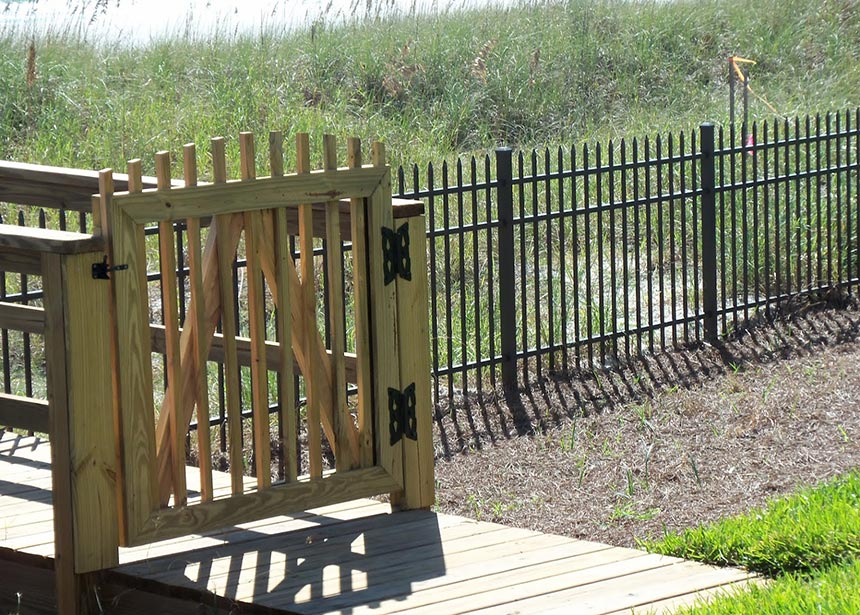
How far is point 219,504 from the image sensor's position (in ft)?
15.0

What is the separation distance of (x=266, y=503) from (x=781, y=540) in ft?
6.52

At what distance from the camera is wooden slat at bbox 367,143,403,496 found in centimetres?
485

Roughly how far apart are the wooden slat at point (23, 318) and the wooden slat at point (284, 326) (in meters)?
0.84

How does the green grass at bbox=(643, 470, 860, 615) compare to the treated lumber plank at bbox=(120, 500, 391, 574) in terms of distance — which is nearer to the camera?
the green grass at bbox=(643, 470, 860, 615)

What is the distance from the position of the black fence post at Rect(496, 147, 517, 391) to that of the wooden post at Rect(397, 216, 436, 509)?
3.01m

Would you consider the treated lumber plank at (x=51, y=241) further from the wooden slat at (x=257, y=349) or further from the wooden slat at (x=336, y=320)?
the wooden slat at (x=336, y=320)

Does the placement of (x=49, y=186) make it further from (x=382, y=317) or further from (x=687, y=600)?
(x=687, y=600)

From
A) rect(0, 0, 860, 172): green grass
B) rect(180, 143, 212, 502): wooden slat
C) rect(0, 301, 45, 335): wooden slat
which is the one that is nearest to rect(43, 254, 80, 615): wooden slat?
rect(0, 301, 45, 335): wooden slat

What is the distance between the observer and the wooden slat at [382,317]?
191 inches

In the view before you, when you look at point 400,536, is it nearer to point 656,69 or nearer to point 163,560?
point 163,560

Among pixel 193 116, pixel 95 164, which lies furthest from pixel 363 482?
pixel 193 116

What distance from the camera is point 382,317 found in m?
4.89

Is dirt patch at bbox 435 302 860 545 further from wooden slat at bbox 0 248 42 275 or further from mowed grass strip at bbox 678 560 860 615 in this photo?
wooden slat at bbox 0 248 42 275

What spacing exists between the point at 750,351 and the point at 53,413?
5.85 metres
